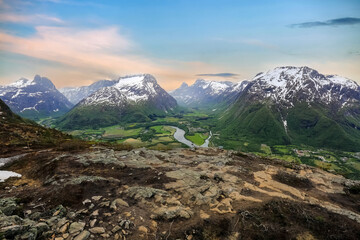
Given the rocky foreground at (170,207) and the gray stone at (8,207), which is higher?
the gray stone at (8,207)

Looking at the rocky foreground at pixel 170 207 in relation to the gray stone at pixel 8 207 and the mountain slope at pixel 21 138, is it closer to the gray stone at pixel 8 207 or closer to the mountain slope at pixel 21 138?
the gray stone at pixel 8 207

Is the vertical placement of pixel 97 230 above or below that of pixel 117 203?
above

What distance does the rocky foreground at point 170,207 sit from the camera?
1170cm

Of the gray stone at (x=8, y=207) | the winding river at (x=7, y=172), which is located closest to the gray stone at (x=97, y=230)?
the gray stone at (x=8, y=207)

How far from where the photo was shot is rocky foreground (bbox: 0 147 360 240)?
1170 cm

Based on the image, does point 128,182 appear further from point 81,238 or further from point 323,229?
point 323,229

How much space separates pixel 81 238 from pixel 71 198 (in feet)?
19.3

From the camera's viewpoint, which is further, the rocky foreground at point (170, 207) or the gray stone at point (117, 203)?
the gray stone at point (117, 203)

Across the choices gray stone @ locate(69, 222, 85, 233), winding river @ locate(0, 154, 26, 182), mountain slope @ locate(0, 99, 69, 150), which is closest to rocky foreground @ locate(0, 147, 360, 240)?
gray stone @ locate(69, 222, 85, 233)

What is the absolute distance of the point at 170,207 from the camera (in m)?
14.8

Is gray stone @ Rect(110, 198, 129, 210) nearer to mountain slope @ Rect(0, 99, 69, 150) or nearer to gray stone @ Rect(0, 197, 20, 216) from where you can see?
gray stone @ Rect(0, 197, 20, 216)

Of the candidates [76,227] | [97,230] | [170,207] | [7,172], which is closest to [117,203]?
[97,230]

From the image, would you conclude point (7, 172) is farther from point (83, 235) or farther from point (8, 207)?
point (83, 235)

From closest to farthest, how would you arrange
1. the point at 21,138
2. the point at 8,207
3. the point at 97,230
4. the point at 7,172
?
the point at 97,230 → the point at 8,207 → the point at 7,172 → the point at 21,138
